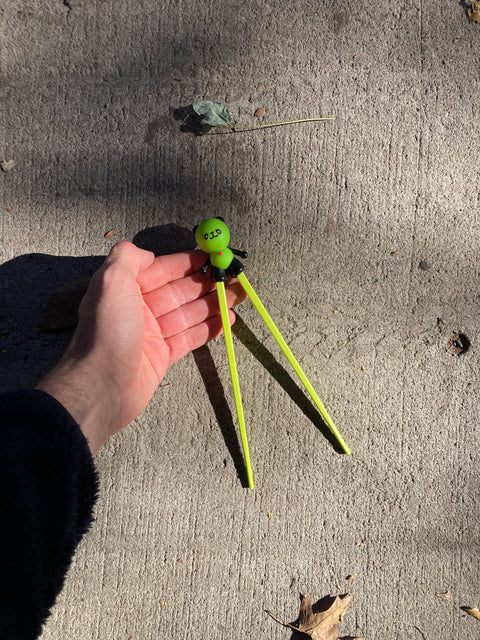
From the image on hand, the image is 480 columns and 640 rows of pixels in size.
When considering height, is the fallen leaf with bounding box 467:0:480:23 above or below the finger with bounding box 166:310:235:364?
above

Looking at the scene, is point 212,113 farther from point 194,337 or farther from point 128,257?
point 194,337

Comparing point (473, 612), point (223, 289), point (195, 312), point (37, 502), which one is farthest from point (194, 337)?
point (473, 612)

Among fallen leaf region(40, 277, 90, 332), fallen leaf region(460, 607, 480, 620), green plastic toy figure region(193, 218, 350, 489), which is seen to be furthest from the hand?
fallen leaf region(460, 607, 480, 620)

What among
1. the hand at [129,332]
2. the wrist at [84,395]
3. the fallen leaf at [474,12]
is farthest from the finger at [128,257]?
the fallen leaf at [474,12]

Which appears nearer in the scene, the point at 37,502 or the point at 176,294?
the point at 37,502

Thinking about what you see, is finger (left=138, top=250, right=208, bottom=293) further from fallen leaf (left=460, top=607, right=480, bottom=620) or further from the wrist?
fallen leaf (left=460, top=607, right=480, bottom=620)
